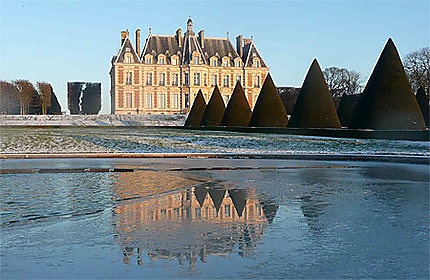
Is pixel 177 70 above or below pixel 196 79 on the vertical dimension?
above

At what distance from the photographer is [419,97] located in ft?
109

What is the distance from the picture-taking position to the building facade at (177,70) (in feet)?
227

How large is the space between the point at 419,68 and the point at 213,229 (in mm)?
51323

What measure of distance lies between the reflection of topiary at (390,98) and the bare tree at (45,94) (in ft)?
→ 180

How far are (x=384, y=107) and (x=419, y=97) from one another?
1298cm

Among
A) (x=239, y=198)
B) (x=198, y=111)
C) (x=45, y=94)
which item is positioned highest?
(x=45, y=94)

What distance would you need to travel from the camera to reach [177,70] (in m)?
71.8

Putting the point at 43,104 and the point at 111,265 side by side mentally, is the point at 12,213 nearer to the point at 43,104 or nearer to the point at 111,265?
the point at 111,265

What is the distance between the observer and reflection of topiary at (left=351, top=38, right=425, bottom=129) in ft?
71.4

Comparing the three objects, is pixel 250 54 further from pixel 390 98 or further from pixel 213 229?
pixel 213 229

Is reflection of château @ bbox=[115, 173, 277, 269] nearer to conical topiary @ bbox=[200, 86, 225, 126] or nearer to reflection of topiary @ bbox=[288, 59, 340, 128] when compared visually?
reflection of topiary @ bbox=[288, 59, 340, 128]

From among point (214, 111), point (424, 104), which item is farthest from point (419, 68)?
point (214, 111)

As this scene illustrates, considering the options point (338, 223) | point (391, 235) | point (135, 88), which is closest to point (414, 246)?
point (391, 235)

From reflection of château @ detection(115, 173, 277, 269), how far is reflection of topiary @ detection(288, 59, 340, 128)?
18.8 meters
